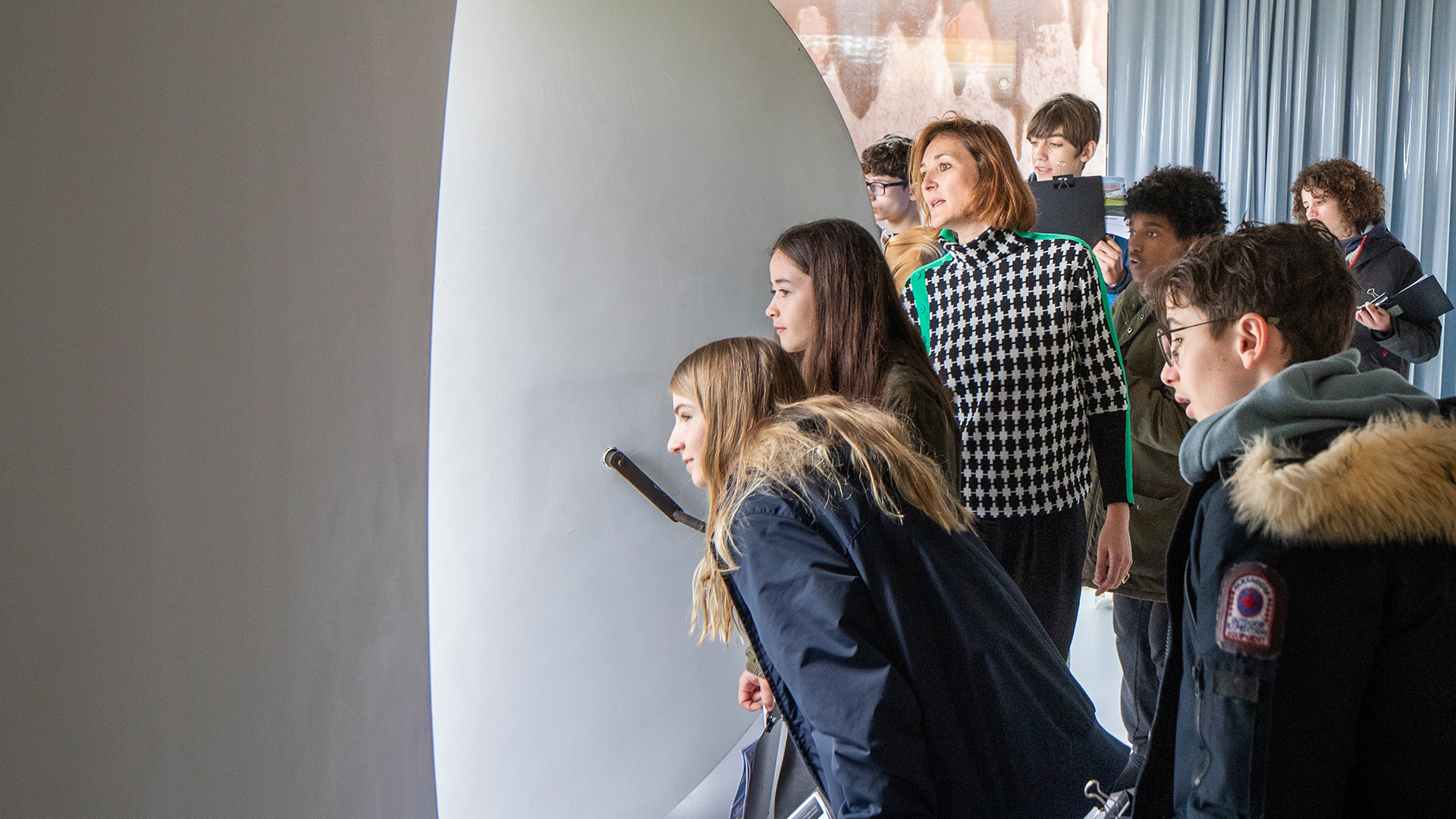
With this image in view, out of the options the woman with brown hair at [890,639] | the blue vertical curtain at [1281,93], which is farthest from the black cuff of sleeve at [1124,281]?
the blue vertical curtain at [1281,93]

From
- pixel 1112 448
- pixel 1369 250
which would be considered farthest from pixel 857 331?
pixel 1369 250

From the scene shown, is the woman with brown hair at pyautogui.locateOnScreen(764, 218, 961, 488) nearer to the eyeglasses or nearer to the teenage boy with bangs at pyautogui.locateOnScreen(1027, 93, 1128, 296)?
the eyeglasses

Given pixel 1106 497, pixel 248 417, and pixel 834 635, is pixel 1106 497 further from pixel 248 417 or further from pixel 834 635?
pixel 248 417

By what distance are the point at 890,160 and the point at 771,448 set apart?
5.38 ft

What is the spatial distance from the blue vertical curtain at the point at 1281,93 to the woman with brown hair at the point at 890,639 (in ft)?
11.9

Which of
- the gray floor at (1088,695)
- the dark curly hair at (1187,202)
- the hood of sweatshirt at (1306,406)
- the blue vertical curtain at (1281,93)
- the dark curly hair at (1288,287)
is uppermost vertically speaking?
the blue vertical curtain at (1281,93)

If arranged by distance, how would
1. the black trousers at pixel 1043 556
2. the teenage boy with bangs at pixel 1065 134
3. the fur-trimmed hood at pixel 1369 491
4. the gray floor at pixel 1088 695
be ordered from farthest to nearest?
the teenage boy with bangs at pixel 1065 134 → the gray floor at pixel 1088 695 → the black trousers at pixel 1043 556 → the fur-trimmed hood at pixel 1369 491

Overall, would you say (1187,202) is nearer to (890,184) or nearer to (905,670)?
(890,184)

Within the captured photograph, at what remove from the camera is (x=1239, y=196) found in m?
4.21

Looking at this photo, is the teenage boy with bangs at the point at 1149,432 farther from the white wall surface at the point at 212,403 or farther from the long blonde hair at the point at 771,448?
the white wall surface at the point at 212,403

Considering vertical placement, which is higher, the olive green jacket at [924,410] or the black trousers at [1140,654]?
the olive green jacket at [924,410]

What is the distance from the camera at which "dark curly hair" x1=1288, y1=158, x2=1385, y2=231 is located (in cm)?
302

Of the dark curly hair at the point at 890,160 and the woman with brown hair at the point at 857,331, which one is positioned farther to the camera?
the dark curly hair at the point at 890,160

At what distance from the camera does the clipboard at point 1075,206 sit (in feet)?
7.75
